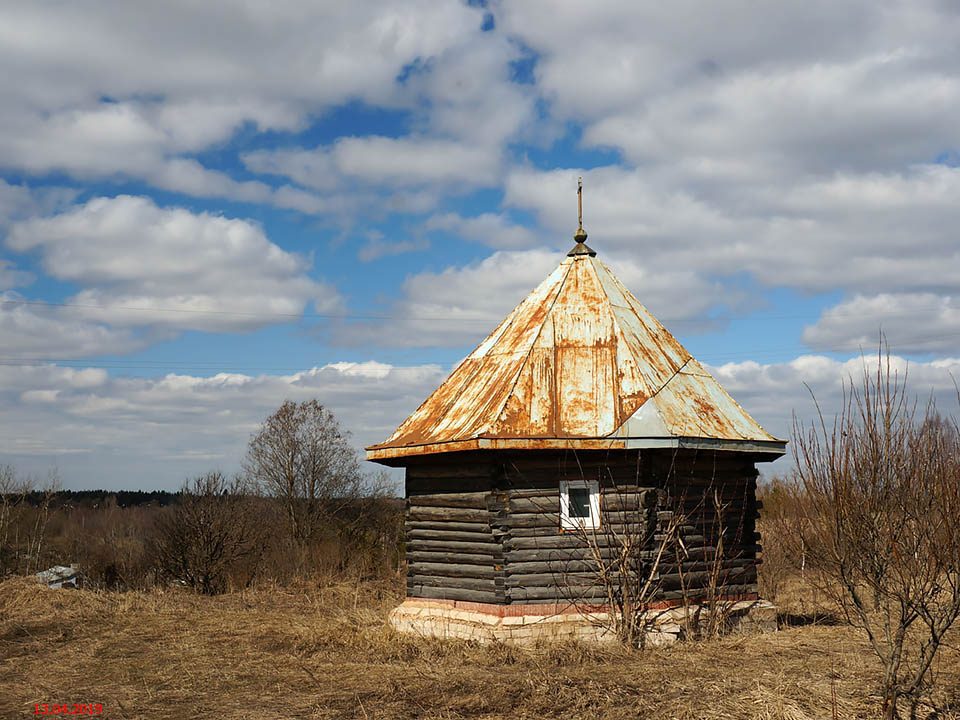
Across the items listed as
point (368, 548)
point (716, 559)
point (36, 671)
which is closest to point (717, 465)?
point (716, 559)

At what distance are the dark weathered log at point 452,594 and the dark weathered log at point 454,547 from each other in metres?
0.58

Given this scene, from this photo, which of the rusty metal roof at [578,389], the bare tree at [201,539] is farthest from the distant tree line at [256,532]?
the rusty metal roof at [578,389]

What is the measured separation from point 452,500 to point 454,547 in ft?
2.35

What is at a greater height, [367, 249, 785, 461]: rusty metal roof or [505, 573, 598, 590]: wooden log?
[367, 249, 785, 461]: rusty metal roof

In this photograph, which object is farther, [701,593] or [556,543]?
[701,593]

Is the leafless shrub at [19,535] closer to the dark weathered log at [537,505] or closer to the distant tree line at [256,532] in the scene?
the distant tree line at [256,532]

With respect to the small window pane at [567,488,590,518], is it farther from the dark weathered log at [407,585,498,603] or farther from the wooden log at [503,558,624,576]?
the dark weathered log at [407,585,498,603]

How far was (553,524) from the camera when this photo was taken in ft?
40.5

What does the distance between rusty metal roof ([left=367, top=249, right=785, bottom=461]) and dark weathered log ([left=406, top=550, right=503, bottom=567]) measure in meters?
1.61

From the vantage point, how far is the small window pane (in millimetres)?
12461

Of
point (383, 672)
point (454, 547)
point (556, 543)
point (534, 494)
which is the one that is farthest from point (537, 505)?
point (383, 672)

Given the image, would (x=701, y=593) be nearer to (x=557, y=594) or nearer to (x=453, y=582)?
(x=557, y=594)

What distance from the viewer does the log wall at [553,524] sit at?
12250 millimetres
